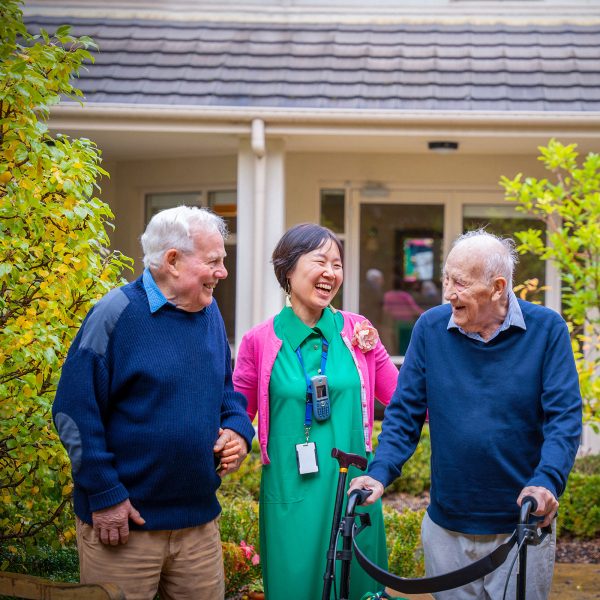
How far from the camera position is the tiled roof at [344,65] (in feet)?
27.8

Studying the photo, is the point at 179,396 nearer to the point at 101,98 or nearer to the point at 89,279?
the point at 89,279

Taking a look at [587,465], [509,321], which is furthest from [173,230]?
[587,465]

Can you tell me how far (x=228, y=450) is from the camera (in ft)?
10.8

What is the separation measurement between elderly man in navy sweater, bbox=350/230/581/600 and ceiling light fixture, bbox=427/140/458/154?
5.56 m

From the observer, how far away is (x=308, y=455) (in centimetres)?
369

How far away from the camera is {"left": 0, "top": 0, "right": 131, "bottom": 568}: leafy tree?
379 cm

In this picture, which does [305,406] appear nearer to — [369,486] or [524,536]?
[369,486]

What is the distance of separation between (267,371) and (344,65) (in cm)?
581

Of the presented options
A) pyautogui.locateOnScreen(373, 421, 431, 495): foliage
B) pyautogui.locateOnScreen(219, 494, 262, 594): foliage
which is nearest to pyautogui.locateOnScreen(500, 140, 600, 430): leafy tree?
pyautogui.locateOnScreen(373, 421, 431, 495): foliage

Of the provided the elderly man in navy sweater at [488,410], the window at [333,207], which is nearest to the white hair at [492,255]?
the elderly man in navy sweater at [488,410]

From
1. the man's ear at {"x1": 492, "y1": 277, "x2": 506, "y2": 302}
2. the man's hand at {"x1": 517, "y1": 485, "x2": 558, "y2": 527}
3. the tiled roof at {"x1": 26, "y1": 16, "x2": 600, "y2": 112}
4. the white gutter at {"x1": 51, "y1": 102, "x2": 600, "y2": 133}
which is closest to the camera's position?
the man's hand at {"x1": 517, "y1": 485, "x2": 558, "y2": 527}

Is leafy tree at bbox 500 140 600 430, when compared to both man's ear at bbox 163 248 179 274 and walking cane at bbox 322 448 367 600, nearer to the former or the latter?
walking cane at bbox 322 448 367 600

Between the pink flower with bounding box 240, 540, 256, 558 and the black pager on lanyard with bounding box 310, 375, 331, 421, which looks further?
the pink flower with bounding box 240, 540, 256, 558

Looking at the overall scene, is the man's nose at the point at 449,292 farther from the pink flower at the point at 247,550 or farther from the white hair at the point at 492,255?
the pink flower at the point at 247,550
